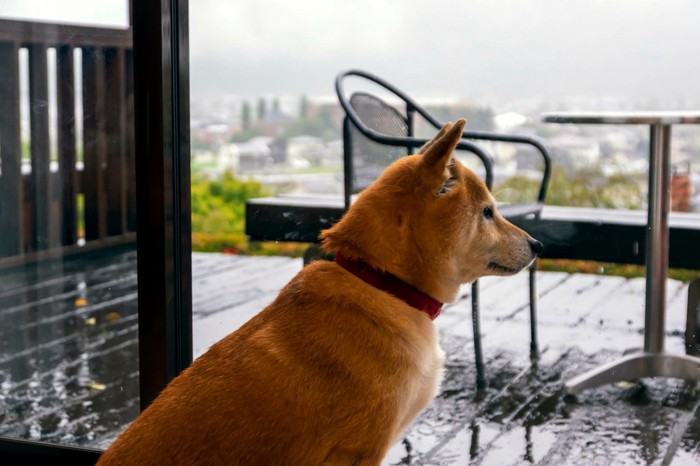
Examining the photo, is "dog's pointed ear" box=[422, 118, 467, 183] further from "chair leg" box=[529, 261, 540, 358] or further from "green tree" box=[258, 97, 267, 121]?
"green tree" box=[258, 97, 267, 121]

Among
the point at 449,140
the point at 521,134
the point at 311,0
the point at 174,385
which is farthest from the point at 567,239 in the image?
the point at 174,385

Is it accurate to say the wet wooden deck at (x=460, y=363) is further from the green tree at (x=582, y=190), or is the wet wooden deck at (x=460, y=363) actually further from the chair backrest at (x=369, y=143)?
the chair backrest at (x=369, y=143)

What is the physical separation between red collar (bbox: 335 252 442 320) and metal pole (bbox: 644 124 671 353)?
2.47ft

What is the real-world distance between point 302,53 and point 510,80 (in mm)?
659

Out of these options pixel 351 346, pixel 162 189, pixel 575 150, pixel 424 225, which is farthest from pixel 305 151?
pixel 351 346

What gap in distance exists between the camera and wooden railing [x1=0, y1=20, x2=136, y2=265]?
2.54m

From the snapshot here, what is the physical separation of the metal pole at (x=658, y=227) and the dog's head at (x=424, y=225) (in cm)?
62

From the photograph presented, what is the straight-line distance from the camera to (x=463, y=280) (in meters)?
1.90

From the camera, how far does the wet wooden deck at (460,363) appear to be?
7.72 feet

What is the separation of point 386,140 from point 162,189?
24.3 inches

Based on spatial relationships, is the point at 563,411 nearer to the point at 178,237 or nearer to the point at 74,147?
the point at 178,237

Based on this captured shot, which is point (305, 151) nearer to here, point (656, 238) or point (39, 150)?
point (39, 150)

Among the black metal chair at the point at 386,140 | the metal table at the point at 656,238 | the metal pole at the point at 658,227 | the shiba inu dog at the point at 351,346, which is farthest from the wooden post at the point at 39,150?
the metal pole at the point at 658,227

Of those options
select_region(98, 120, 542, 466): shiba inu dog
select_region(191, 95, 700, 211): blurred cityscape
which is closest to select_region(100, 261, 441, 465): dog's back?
select_region(98, 120, 542, 466): shiba inu dog
